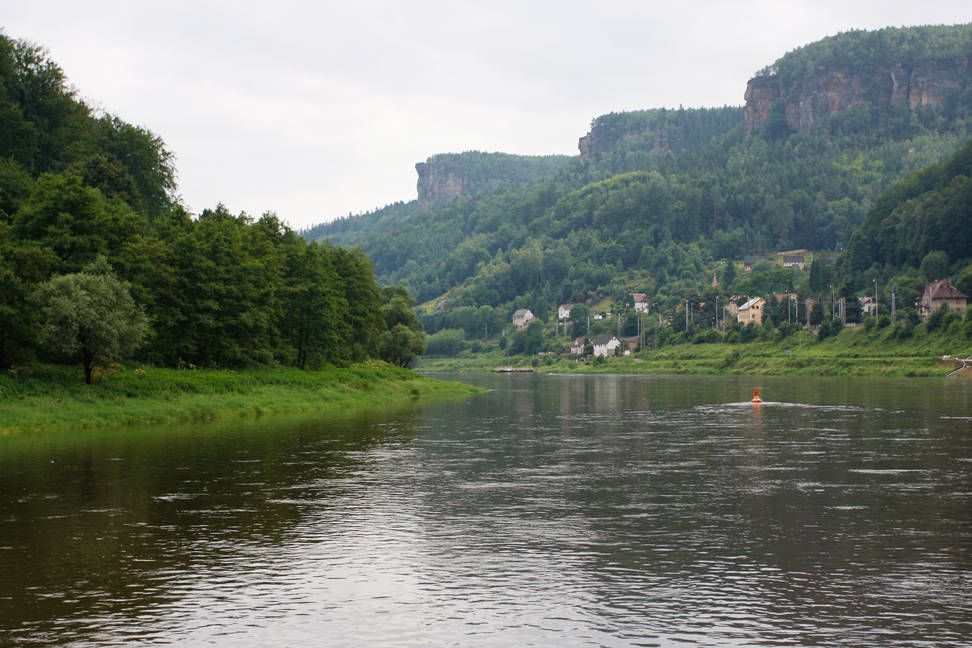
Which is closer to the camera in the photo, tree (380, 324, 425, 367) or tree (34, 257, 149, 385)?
tree (34, 257, 149, 385)

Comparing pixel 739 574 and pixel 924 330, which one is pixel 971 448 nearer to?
pixel 739 574

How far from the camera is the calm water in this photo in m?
20.6

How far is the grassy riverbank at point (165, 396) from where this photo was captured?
208ft

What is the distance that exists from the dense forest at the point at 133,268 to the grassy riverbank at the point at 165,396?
222cm

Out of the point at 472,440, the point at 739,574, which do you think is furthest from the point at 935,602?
the point at 472,440

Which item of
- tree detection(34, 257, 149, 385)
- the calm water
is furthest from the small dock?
tree detection(34, 257, 149, 385)

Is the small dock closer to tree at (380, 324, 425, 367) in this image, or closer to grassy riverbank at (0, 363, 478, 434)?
tree at (380, 324, 425, 367)

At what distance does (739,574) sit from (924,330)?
173147 mm

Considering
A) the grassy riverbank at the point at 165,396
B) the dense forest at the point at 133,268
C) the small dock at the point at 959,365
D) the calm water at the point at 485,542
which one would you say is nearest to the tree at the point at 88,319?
the dense forest at the point at 133,268

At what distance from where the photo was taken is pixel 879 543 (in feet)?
91.6

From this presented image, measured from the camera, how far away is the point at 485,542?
93.9 ft

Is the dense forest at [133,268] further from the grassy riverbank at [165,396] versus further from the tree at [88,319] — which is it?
the grassy riverbank at [165,396]

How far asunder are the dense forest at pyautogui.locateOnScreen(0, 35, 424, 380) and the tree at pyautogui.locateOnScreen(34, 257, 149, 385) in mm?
91

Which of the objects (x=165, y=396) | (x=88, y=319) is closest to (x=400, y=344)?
(x=165, y=396)
